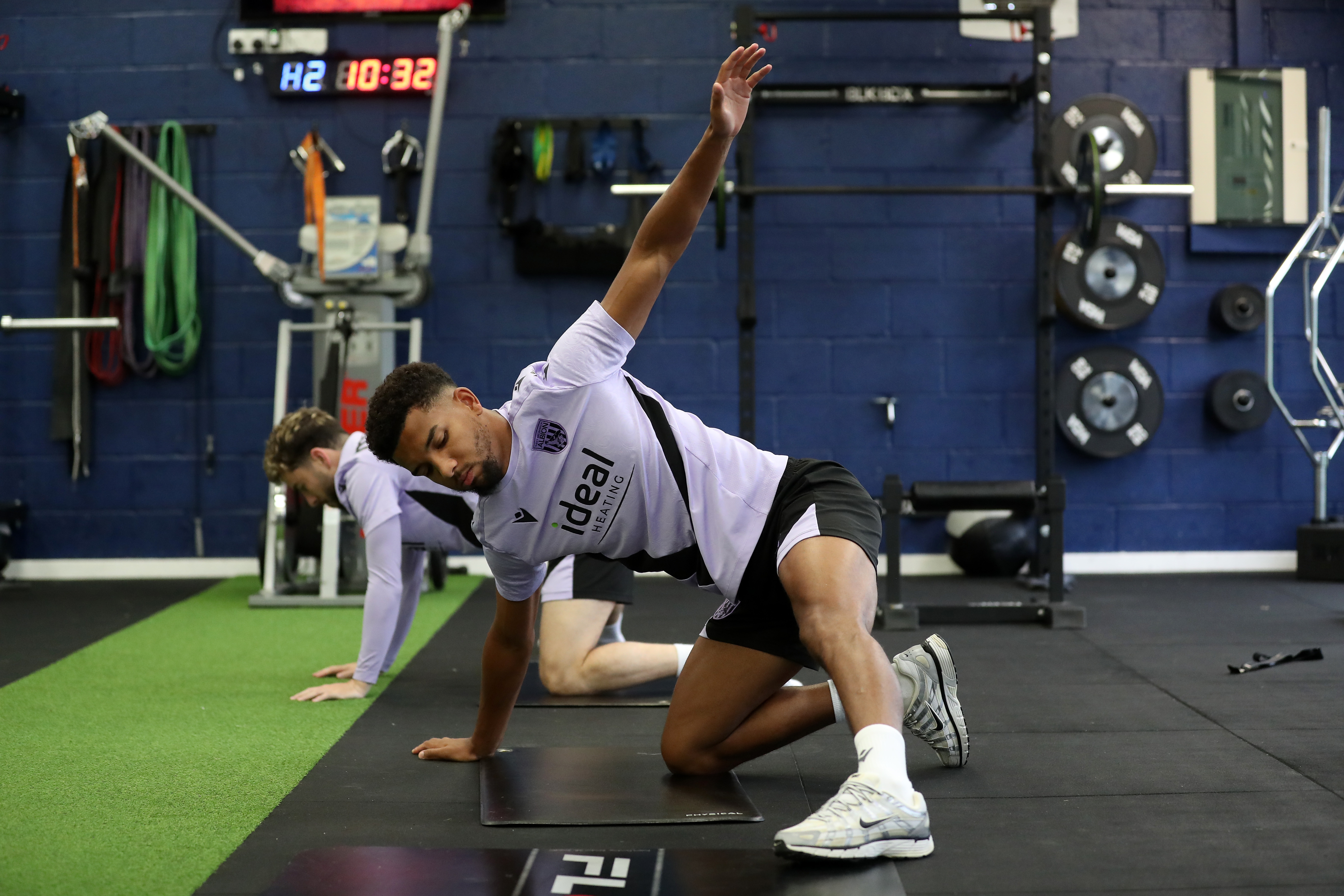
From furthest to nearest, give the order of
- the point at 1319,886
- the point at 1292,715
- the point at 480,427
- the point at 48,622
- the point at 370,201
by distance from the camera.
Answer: the point at 370,201 → the point at 48,622 → the point at 1292,715 → the point at 480,427 → the point at 1319,886

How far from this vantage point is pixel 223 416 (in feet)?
19.1

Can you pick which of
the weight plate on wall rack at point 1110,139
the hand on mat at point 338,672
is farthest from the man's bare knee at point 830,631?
the weight plate on wall rack at point 1110,139

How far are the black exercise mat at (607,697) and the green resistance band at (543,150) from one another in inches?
121

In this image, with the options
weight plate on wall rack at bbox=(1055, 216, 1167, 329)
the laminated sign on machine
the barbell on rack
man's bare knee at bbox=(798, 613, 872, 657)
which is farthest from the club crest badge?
weight plate on wall rack at bbox=(1055, 216, 1167, 329)

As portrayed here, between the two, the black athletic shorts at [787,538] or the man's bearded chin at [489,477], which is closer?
the man's bearded chin at [489,477]

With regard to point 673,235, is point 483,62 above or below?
above

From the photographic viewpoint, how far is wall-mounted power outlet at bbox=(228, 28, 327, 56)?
5.75 m

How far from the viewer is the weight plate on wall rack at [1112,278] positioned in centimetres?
557

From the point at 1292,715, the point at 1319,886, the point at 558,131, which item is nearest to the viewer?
the point at 1319,886

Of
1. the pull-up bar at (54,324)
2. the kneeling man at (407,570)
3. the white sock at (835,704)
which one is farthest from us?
the pull-up bar at (54,324)

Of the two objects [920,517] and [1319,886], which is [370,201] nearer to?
[920,517]

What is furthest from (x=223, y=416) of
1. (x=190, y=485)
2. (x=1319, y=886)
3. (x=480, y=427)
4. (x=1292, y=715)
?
(x=1319, y=886)

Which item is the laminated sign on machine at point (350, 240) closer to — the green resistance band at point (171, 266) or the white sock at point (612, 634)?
the green resistance band at point (171, 266)

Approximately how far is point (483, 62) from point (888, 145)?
6.49ft
